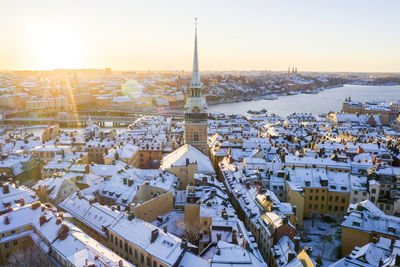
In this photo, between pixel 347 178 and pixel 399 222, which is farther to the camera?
pixel 347 178

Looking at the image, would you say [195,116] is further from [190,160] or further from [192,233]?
[192,233]

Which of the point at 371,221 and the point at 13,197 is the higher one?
the point at 13,197

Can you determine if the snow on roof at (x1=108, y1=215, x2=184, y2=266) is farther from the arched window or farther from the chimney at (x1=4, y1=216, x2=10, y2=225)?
the arched window

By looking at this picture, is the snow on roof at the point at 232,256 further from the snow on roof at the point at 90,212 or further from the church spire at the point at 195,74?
the church spire at the point at 195,74

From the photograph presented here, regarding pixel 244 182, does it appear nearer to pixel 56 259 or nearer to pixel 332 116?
pixel 56 259

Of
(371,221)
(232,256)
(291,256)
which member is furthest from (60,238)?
(371,221)

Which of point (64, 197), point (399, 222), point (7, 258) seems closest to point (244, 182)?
point (399, 222)

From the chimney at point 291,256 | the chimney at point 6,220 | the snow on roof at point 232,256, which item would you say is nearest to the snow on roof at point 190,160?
the chimney at point 6,220
